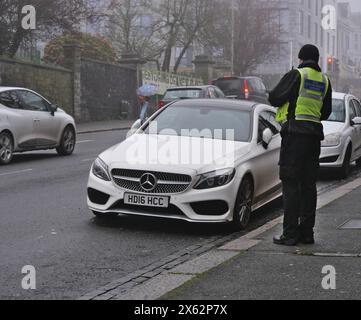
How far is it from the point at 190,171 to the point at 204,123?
153 cm

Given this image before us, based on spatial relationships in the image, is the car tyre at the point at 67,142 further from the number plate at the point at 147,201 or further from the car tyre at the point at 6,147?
the number plate at the point at 147,201

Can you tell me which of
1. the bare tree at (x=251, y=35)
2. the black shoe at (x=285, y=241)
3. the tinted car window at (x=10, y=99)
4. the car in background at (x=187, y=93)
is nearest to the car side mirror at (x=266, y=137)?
the black shoe at (x=285, y=241)

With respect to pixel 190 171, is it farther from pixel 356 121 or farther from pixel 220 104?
pixel 356 121

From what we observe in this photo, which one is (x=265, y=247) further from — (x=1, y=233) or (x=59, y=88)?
(x=59, y=88)

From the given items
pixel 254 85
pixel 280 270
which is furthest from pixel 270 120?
pixel 254 85

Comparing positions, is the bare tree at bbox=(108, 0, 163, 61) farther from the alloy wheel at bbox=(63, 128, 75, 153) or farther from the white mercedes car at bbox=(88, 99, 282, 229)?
the white mercedes car at bbox=(88, 99, 282, 229)

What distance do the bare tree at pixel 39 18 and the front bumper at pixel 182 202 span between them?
70.3 feet

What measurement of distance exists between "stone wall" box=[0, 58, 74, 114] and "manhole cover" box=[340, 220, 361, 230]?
66.4ft

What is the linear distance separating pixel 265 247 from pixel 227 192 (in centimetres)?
100

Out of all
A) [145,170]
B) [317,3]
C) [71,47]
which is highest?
[317,3]

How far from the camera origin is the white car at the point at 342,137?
1343 centimetres

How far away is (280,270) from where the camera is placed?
20.8 ft

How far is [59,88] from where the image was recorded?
31.2 metres
